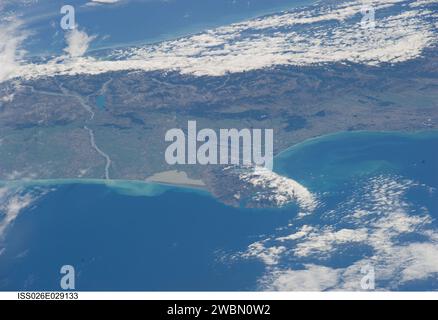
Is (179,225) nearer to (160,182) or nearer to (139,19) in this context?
(160,182)

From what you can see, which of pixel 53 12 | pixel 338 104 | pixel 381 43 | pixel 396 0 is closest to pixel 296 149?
pixel 338 104

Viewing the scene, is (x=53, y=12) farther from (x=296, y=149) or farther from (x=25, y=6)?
(x=296, y=149)

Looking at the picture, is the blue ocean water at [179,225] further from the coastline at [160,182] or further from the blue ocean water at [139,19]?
the blue ocean water at [139,19]

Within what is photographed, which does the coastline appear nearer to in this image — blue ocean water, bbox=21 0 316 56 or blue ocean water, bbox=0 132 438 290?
blue ocean water, bbox=0 132 438 290

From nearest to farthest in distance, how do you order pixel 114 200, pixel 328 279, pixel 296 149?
1. pixel 328 279
2. pixel 114 200
3. pixel 296 149

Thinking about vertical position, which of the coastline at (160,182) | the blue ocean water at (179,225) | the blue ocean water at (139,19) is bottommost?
the blue ocean water at (179,225)

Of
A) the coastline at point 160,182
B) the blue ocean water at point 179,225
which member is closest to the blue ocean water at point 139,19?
the coastline at point 160,182
